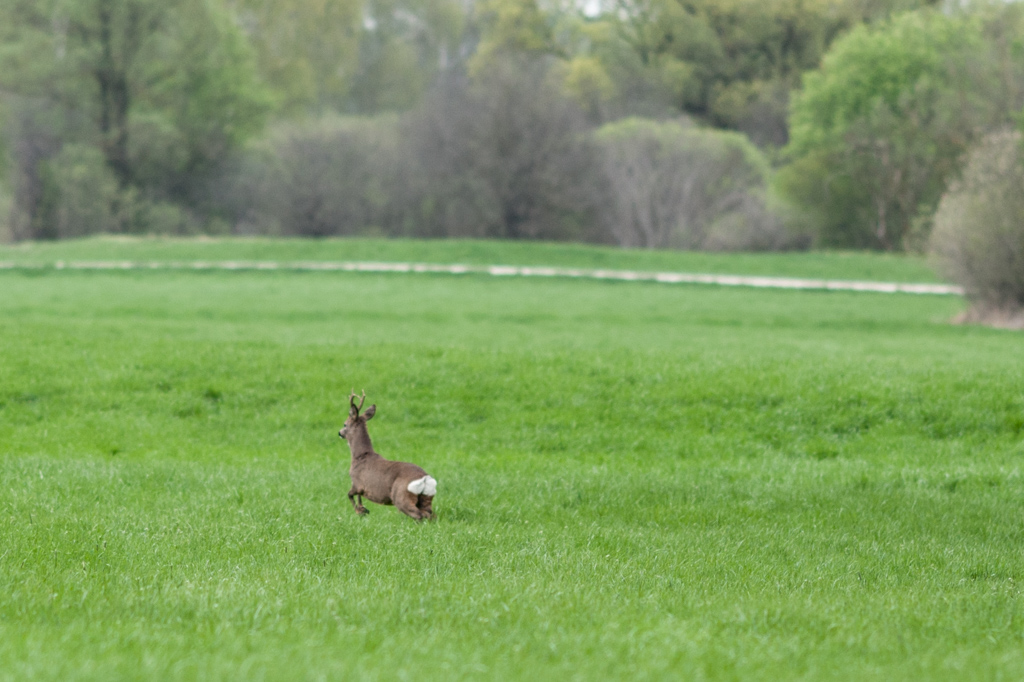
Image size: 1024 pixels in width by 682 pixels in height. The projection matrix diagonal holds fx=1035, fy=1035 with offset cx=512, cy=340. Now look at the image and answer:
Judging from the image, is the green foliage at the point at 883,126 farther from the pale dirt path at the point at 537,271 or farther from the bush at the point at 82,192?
the bush at the point at 82,192

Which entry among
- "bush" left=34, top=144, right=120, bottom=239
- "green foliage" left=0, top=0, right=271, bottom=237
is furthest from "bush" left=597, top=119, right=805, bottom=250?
"bush" left=34, top=144, right=120, bottom=239

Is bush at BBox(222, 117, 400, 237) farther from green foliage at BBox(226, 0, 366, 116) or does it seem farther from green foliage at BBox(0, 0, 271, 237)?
green foliage at BBox(226, 0, 366, 116)

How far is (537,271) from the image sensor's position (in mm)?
37219

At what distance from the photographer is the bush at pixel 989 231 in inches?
889

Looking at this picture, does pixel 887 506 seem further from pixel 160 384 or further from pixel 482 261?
pixel 482 261

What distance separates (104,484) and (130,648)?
18.2 feet

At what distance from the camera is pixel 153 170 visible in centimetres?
5956

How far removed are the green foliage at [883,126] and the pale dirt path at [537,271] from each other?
699 inches

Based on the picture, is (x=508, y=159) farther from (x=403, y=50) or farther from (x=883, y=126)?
(x=403, y=50)

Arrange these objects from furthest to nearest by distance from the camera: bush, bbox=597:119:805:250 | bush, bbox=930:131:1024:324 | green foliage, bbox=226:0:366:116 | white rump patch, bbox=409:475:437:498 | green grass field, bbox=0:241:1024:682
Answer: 1. green foliage, bbox=226:0:366:116
2. bush, bbox=597:119:805:250
3. bush, bbox=930:131:1024:324
4. white rump patch, bbox=409:475:437:498
5. green grass field, bbox=0:241:1024:682

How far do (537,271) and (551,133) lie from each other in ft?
60.5

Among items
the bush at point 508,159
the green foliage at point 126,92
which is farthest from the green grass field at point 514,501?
the green foliage at point 126,92

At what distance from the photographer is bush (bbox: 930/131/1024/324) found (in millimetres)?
22578

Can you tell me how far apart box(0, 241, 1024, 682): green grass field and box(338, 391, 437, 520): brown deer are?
31cm
